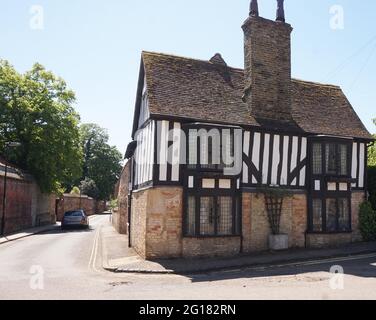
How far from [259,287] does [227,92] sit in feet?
32.1

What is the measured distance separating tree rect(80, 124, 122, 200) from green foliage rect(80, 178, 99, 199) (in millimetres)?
1635

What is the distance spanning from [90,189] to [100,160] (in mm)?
7016

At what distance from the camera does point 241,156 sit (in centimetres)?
1538

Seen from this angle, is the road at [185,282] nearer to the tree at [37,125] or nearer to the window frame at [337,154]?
the window frame at [337,154]

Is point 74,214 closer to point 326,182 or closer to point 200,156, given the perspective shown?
point 200,156

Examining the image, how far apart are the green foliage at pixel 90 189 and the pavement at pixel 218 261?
54.2m

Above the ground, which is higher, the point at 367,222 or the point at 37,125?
the point at 37,125

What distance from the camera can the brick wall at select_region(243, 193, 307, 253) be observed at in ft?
49.5

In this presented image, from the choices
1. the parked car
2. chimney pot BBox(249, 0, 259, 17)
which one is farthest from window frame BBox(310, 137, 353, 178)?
the parked car

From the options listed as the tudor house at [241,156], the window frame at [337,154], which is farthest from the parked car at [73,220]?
the window frame at [337,154]

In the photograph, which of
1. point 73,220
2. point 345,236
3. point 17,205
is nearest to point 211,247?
point 345,236

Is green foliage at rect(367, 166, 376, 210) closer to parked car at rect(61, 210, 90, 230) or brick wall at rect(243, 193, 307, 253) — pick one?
brick wall at rect(243, 193, 307, 253)

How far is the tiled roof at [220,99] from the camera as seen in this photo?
1517 centimetres

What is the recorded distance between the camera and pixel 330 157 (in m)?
16.8
